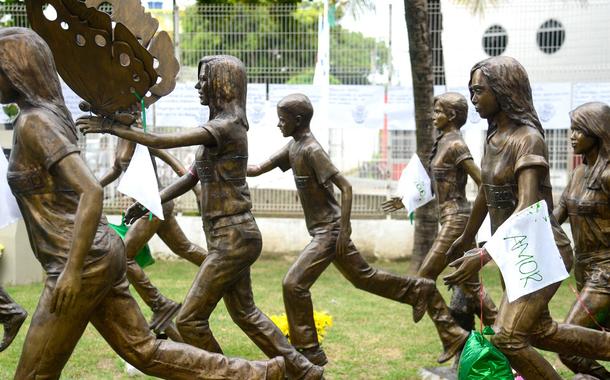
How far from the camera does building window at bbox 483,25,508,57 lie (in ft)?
48.9

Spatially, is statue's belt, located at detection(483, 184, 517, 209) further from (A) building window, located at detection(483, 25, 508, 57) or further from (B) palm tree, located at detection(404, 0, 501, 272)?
(A) building window, located at detection(483, 25, 508, 57)

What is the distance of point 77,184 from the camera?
4.36m

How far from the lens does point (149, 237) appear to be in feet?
26.1

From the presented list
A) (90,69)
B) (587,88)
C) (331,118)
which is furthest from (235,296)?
(587,88)

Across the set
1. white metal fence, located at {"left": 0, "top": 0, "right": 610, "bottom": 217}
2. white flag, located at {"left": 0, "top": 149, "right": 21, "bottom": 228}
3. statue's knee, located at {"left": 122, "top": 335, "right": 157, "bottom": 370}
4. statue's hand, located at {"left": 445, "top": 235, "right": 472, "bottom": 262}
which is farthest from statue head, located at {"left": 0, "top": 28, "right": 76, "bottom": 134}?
white metal fence, located at {"left": 0, "top": 0, "right": 610, "bottom": 217}

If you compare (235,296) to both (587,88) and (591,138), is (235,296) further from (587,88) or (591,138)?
(587,88)

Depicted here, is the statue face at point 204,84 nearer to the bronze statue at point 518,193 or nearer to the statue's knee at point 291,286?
the statue's knee at point 291,286

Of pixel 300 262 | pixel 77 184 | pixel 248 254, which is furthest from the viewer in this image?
pixel 300 262

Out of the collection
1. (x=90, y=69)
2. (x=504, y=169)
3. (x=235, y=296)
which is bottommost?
(x=235, y=296)

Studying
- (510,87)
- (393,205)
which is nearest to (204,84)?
(510,87)

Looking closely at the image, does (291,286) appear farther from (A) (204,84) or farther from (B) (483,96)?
(B) (483,96)

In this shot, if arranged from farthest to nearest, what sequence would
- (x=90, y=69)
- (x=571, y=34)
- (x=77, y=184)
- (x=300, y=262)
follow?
(x=571, y=34), (x=300, y=262), (x=90, y=69), (x=77, y=184)

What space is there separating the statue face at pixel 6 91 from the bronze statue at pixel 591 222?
12.1 ft

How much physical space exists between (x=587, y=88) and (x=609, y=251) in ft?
26.3
